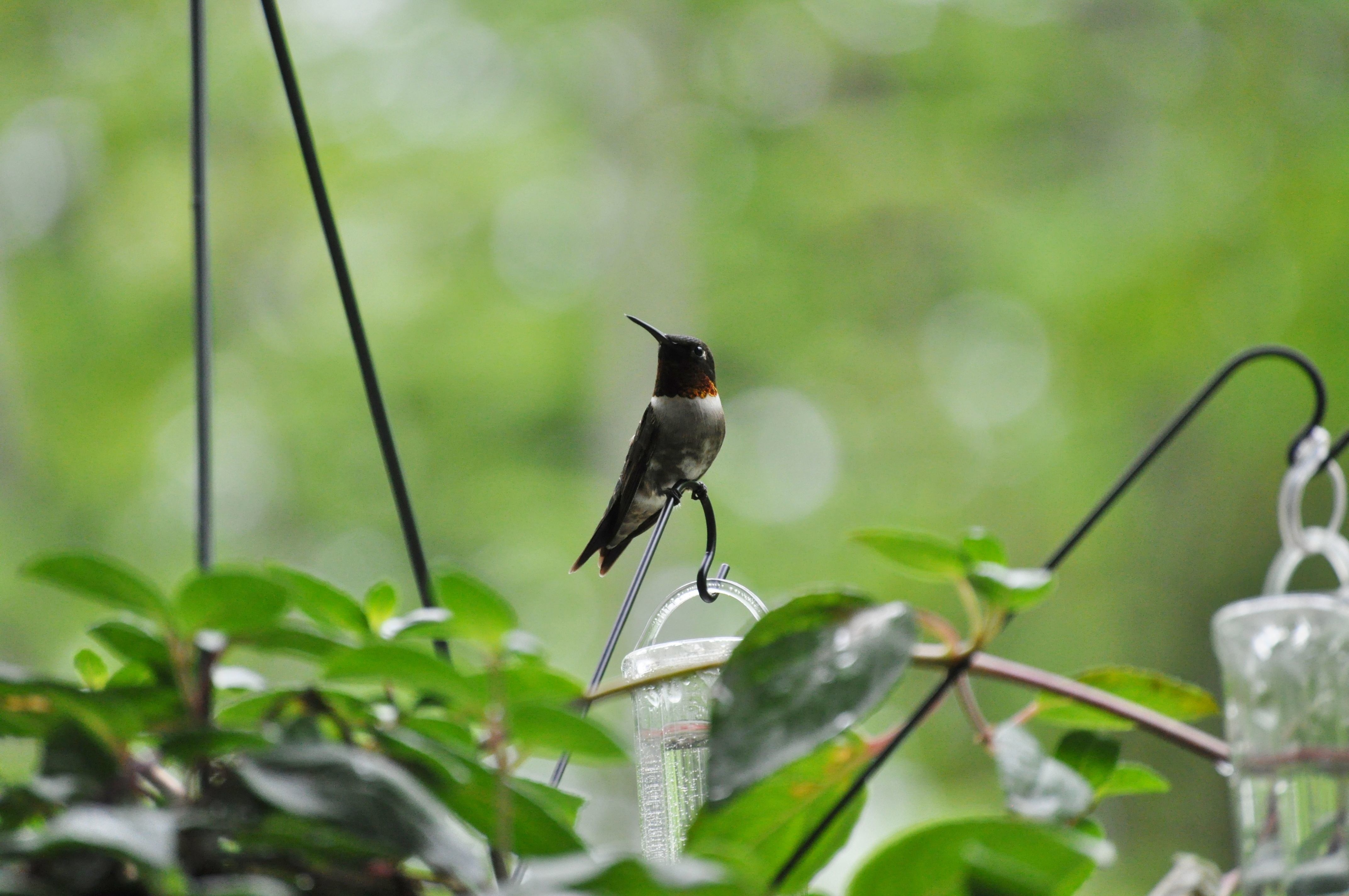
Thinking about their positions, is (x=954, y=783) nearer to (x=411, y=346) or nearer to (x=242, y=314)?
(x=411, y=346)

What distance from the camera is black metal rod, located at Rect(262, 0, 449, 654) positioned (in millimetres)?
546

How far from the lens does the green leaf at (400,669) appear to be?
1.02 ft

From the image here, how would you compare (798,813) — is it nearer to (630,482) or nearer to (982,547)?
(982,547)

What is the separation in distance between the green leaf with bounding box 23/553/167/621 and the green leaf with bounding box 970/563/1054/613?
0.25 metres

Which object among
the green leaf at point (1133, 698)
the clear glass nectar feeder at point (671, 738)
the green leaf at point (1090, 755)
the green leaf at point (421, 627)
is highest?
the green leaf at point (421, 627)

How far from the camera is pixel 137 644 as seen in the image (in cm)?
35

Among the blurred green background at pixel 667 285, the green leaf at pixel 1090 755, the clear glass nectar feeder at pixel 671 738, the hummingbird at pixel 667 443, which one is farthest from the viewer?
the blurred green background at pixel 667 285

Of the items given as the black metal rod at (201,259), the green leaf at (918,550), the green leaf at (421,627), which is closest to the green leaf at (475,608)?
the green leaf at (421,627)

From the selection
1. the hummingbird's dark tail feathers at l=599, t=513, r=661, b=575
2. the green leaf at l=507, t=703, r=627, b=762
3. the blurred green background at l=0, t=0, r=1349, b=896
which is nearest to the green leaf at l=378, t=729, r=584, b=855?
the green leaf at l=507, t=703, r=627, b=762

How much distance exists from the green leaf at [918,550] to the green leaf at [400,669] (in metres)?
0.14

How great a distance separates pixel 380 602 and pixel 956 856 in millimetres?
285

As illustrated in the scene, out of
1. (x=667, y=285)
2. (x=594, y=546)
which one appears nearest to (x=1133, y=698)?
(x=594, y=546)

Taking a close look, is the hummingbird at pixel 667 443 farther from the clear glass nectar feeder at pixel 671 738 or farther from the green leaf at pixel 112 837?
the green leaf at pixel 112 837

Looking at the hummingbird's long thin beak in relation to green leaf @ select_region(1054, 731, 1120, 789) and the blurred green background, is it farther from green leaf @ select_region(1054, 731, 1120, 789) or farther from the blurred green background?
the blurred green background
